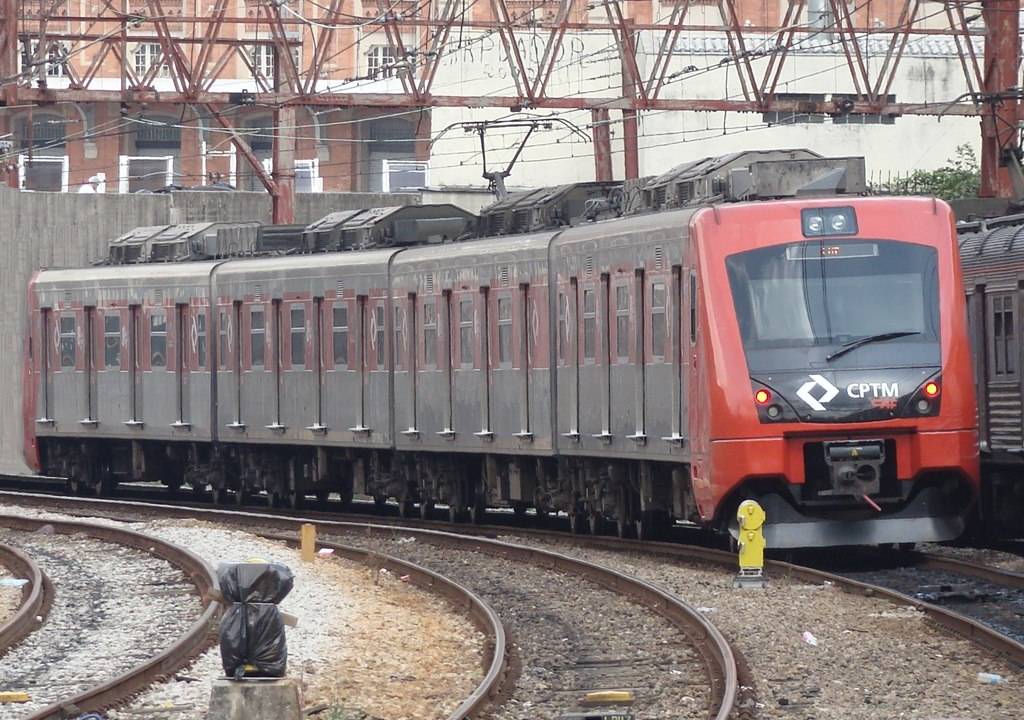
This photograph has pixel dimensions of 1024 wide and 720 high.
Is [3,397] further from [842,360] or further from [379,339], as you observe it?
[842,360]

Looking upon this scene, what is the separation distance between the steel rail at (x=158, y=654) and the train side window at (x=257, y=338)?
6268mm

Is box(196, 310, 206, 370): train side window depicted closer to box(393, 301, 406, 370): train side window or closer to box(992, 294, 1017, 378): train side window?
box(393, 301, 406, 370): train side window

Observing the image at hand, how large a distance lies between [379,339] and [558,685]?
45.1 feet

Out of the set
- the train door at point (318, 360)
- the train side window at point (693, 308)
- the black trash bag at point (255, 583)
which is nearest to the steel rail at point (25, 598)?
the black trash bag at point (255, 583)

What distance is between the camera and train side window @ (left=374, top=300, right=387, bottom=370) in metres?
25.6

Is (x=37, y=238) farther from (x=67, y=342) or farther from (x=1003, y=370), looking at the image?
(x=1003, y=370)

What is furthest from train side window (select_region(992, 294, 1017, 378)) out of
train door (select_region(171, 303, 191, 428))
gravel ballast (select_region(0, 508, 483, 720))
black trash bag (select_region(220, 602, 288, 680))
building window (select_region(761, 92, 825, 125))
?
building window (select_region(761, 92, 825, 125))

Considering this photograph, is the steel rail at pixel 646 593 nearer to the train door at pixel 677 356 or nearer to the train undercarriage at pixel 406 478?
the train undercarriage at pixel 406 478

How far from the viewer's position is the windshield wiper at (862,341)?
687 inches

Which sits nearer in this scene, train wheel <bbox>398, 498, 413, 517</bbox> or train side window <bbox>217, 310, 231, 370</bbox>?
train wheel <bbox>398, 498, 413, 517</bbox>

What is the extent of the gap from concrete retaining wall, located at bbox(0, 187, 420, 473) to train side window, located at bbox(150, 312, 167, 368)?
9.74 metres

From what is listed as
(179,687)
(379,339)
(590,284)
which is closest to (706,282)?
(590,284)

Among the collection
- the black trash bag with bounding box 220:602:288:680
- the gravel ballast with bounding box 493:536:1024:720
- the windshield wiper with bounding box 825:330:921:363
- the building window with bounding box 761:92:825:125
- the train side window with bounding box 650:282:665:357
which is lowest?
the gravel ballast with bounding box 493:536:1024:720

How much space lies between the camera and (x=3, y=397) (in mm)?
40031
